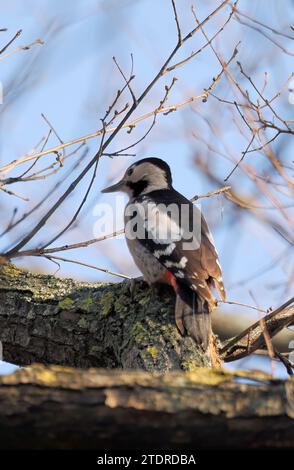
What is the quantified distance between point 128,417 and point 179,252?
2566 millimetres

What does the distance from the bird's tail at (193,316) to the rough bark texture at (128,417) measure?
1.76m

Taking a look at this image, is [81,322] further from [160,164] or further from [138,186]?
[160,164]

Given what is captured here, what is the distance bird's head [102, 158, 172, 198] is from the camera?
18.3 feet

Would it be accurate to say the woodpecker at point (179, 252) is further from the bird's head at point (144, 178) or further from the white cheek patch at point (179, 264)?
the bird's head at point (144, 178)

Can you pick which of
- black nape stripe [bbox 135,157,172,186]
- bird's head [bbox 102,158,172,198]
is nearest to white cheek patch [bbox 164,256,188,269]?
bird's head [bbox 102,158,172,198]

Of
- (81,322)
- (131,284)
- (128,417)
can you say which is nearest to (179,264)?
(131,284)

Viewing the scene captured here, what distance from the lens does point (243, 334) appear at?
4.07 m

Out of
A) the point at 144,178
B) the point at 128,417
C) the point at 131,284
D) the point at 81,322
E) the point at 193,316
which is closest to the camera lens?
the point at 128,417

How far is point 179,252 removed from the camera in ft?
14.4

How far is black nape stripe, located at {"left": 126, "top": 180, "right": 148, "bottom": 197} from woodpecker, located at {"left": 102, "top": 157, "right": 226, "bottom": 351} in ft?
0.51

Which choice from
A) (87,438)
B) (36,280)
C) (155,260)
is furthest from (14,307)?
(87,438)

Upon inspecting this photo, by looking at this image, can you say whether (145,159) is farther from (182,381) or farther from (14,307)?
(182,381)

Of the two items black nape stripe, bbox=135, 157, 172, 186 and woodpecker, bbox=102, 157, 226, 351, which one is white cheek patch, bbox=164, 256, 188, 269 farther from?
black nape stripe, bbox=135, 157, 172, 186

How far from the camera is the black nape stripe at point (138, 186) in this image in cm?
558
